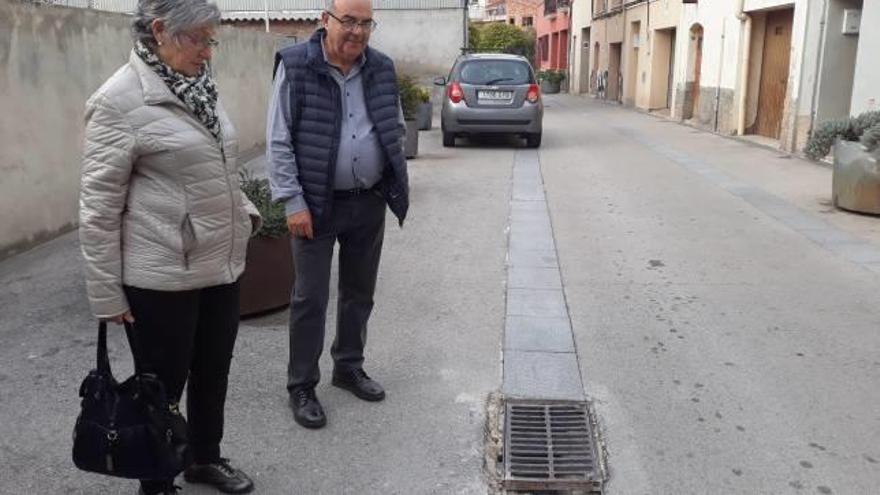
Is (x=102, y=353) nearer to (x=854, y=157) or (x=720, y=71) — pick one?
(x=854, y=157)

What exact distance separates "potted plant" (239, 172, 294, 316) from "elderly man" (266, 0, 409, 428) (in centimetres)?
117

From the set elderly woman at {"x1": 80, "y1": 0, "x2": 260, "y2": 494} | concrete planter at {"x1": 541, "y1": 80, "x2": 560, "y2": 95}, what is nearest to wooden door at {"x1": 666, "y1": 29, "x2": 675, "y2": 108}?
concrete planter at {"x1": 541, "y1": 80, "x2": 560, "y2": 95}

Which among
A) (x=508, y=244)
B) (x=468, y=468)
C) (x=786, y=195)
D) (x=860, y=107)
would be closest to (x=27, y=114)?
(x=508, y=244)

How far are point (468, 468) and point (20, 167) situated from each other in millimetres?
4581

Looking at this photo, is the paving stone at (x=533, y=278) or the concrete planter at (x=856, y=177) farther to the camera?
the concrete planter at (x=856, y=177)

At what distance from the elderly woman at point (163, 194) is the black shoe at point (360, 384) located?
116cm

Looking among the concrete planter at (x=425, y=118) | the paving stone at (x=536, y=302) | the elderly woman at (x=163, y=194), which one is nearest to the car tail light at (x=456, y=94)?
the concrete planter at (x=425, y=118)

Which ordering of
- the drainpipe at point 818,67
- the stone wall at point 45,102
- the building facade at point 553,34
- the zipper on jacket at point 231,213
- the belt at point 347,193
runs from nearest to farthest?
1. the zipper on jacket at point 231,213
2. the belt at point 347,193
3. the stone wall at point 45,102
4. the drainpipe at point 818,67
5. the building facade at point 553,34

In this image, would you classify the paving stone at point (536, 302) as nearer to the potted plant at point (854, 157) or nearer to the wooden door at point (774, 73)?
the potted plant at point (854, 157)

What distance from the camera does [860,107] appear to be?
35.0 ft

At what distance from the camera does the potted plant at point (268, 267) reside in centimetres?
469

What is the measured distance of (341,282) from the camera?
3701 millimetres

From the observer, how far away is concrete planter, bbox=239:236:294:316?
185 inches

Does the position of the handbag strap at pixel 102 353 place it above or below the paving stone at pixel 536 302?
above
